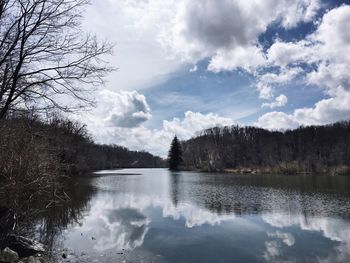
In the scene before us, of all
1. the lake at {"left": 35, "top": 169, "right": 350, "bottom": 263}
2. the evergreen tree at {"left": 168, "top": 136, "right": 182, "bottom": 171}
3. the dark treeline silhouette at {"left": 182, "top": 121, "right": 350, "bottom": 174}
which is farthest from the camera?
the evergreen tree at {"left": 168, "top": 136, "right": 182, "bottom": 171}

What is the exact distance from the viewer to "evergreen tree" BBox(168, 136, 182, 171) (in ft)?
330

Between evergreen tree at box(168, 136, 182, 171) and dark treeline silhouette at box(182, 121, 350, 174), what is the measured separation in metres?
4.71

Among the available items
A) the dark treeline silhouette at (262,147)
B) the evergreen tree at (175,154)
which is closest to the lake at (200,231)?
the dark treeline silhouette at (262,147)

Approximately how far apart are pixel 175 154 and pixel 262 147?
123 ft

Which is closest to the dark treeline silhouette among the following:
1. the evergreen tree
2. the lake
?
the evergreen tree

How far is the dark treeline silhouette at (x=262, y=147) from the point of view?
97812 millimetres

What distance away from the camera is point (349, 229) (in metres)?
14.5

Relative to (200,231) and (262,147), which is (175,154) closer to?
(262,147)

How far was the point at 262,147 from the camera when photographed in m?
121

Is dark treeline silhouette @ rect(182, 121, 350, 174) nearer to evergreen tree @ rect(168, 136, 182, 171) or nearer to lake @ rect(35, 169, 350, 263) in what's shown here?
evergreen tree @ rect(168, 136, 182, 171)

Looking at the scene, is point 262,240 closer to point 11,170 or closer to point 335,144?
point 11,170

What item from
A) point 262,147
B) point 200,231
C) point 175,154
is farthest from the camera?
point 262,147

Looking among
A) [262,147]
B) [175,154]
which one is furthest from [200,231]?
[262,147]

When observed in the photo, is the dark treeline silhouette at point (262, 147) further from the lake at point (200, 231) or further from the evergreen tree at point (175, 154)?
the lake at point (200, 231)
